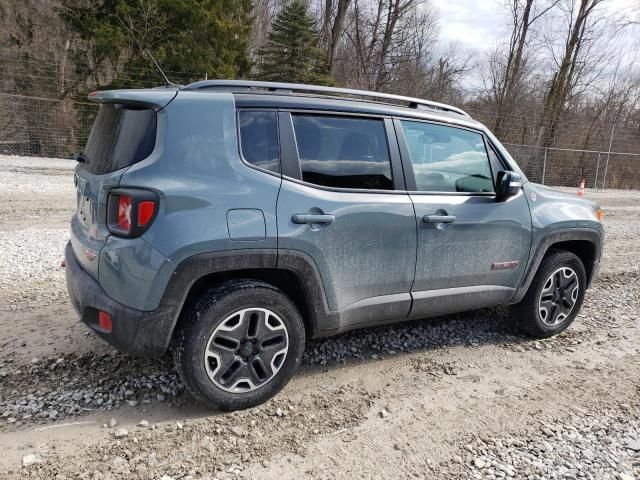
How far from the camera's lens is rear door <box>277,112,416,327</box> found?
3.05 meters

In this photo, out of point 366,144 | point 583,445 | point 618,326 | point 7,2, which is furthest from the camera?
point 7,2

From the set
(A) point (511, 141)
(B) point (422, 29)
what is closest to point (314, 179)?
(A) point (511, 141)

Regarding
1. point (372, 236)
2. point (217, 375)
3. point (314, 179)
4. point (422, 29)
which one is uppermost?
point (422, 29)

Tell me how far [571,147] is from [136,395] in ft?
72.0

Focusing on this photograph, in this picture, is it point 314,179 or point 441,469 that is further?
point 314,179

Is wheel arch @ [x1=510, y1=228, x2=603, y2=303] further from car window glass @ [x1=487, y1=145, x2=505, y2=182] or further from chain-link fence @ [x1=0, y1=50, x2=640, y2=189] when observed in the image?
chain-link fence @ [x1=0, y1=50, x2=640, y2=189]

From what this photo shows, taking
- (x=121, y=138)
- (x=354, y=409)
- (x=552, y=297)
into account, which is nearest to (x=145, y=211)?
(x=121, y=138)

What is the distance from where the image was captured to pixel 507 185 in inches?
151

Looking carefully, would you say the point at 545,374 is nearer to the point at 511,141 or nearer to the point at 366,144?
the point at 366,144

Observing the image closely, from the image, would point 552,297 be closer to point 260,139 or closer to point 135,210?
point 260,139

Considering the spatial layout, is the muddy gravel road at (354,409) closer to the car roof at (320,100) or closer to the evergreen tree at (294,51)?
the car roof at (320,100)

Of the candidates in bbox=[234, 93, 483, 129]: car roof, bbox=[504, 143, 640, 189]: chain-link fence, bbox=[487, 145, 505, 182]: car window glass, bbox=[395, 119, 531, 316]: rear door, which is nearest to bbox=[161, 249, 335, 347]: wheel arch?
bbox=[395, 119, 531, 316]: rear door

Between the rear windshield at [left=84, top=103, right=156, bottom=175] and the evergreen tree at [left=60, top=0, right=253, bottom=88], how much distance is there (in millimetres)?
16489

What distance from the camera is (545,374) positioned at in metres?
3.75
